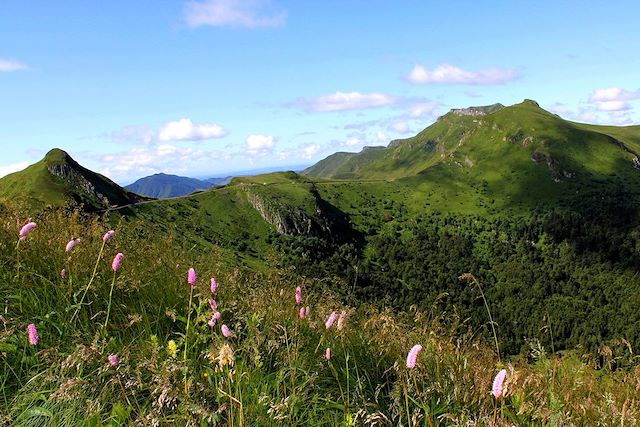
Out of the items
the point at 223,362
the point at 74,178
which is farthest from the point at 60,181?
the point at 223,362

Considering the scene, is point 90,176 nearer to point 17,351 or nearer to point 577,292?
point 17,351

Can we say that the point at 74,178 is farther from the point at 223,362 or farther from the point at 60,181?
the point at 223,362

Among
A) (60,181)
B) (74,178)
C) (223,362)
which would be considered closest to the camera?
(223,362)

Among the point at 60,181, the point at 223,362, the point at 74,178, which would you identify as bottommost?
the point at 223,362

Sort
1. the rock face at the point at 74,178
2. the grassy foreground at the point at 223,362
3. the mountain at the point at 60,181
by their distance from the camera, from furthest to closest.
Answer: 1. the rock face at the point at 74,178
2. the mountain at the point at 60,181
3. the grassy foreground at the point at 223,362

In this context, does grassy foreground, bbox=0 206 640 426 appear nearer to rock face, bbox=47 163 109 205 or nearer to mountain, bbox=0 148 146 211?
mountain, bbox=0 148 146 211

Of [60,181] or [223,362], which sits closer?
[223,362]

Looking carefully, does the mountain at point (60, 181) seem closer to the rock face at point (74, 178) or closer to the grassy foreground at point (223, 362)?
the rock face at point (74, 178)

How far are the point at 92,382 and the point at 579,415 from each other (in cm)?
421

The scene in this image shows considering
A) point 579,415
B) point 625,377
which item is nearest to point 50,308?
point 579,415

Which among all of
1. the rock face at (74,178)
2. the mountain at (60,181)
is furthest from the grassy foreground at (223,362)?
the rock face at (74,178)

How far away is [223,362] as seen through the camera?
3.01m

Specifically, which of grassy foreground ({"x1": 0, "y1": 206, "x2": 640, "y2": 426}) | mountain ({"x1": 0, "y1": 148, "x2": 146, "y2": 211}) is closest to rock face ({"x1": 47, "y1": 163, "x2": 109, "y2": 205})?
mountain ({"x1": 0, "y1": 148, "x2": 146, "y2": 211})

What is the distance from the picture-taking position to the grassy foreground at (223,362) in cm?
334
